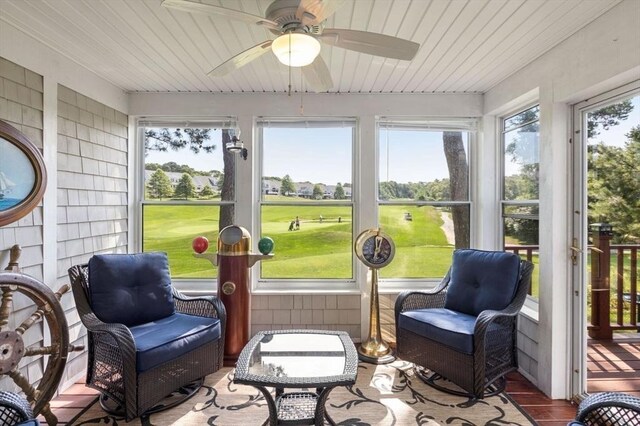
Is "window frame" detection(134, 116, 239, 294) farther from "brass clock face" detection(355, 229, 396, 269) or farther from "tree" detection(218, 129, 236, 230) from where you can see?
"brass clock face" detection(355, 229, 396, 269)

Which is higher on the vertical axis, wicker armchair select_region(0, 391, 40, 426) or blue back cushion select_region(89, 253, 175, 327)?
blue back cushion select_region(89, 253, 175, 327)

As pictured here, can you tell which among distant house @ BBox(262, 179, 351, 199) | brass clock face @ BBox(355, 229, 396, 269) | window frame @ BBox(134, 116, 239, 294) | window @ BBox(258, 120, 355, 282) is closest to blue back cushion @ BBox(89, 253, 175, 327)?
window frame @ BBox(134, 116, 239, 294)

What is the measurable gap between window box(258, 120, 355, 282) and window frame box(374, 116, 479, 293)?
324 millimetres

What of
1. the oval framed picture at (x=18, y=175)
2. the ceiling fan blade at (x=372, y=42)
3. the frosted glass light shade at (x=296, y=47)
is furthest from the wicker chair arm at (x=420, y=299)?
the oval framed picture at (x=18, y=175)

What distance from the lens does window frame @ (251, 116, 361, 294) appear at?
3504mm

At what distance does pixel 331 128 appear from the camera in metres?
3.56

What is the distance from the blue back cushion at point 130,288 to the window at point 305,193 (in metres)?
1.11

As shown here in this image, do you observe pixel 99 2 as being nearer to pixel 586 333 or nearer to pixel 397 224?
pixel 397 224

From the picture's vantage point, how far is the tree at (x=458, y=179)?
11.8 ft

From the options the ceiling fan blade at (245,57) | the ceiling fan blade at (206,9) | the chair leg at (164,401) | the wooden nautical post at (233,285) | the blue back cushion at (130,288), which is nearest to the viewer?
the ceiling fan blade at (206,9)

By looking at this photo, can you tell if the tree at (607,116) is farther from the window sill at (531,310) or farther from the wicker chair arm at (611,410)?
the wicker chair arm at (611,410)

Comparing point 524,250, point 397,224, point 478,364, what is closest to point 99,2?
point 397,224

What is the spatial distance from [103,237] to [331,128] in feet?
8.05

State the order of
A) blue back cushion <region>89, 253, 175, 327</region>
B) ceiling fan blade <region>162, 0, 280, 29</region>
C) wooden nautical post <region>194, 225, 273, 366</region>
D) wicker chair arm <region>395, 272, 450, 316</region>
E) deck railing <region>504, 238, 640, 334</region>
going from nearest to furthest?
ceiling fan blade <region>162, 0, 280, 29</region> < deck railing <region>504, 238, 640, 334</region> < blue back cushion <region>89, 253, 175, 327</region> < wicker chair arm <region>395, 272, 450, 316</region> < wooden nautical post <region>194, 225, 273, 366</region>
